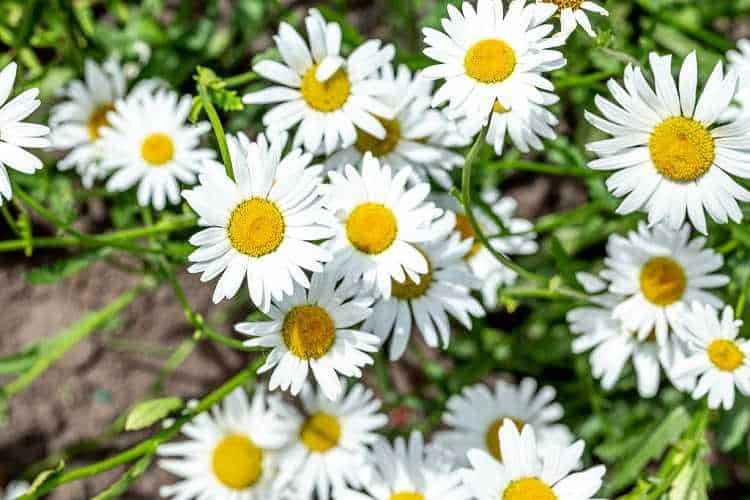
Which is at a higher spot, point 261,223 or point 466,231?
point 261,223

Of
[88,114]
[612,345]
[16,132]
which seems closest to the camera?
[16,132]

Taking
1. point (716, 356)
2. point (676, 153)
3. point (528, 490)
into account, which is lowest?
point (528, 490)

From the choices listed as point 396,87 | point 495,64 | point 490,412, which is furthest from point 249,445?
point 495,64

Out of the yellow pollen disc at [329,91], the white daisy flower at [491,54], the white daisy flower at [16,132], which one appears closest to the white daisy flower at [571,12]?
the white daisy flower at [491,54]

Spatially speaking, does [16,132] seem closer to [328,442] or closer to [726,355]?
[328,442]

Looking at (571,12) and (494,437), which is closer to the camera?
(571,12)

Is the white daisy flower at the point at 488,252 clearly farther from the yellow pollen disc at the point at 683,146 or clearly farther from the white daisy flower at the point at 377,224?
the yellow pollen disc at the point at 683,146

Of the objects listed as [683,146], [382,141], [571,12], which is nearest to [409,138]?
[382,141]
